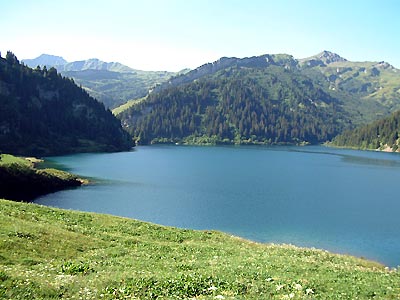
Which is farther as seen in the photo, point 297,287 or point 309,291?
point 297,287

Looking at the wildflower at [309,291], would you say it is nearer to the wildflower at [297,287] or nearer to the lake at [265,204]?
the wildflower at [297,287]

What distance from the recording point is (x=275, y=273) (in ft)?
95.2

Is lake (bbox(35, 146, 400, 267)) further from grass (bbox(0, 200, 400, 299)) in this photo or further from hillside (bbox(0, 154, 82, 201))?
grass (bbox(0, 200, 400, 299))

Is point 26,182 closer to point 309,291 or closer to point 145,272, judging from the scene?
point 145,272

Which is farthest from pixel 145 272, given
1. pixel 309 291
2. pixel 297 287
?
pixel 309 291

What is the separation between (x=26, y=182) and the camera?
4262 inches

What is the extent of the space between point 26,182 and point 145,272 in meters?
93.0

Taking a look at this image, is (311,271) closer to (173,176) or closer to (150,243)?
(150,243)

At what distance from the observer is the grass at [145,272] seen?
69.5 feet

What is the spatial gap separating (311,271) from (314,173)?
158878mm

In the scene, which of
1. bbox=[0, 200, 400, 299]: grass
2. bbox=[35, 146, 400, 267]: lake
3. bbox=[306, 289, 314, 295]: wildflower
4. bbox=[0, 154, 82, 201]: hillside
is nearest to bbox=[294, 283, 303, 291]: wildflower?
bbox=[0, 200, 400, 299]: grass

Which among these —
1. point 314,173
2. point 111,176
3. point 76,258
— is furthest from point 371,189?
point 76,258

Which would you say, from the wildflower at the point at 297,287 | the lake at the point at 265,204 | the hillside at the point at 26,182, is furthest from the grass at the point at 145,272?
the hillside at the point at 26,182

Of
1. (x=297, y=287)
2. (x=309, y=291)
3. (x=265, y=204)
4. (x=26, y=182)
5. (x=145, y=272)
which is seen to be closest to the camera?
(x=309, y=291)
